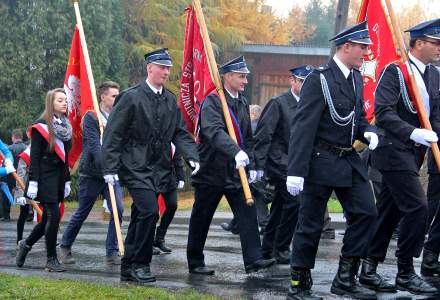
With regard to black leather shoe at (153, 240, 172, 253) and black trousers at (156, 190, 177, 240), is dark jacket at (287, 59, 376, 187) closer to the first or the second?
black trousers at (156, 190, 177, 240)

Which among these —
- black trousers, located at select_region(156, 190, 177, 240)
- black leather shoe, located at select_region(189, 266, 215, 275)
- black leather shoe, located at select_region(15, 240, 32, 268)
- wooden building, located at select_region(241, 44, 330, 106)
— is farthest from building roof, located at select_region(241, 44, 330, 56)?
black leather shoe, located at select_region(189, 266, 215, 275)

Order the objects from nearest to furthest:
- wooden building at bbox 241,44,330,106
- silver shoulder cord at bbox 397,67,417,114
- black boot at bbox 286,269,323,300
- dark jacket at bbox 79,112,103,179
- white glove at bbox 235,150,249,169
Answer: black boot at bbox 286,269,323,300, silver shoulder cord at bbox 397,67,417,114, white glove at bbox 235,150,249,169, dark jacket at bbox 79,112,103,179, wooden building at bbox 241,44,330,106

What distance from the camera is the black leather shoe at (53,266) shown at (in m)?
9.27

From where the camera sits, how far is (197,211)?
8766 millimetres

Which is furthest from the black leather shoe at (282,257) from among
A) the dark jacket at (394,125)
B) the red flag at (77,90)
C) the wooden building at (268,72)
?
the wooden building at (268,72)

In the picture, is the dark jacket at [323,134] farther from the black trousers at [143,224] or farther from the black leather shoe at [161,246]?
the black leather shoe at [161,246]

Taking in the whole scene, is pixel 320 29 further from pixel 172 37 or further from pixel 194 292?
pixel 194 292

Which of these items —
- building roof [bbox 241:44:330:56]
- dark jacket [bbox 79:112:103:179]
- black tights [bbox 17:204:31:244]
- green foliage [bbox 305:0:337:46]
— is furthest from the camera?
green foliage [bbox 305:0:337:46]

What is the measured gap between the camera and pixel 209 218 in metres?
8.78

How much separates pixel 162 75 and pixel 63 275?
7.54 feet

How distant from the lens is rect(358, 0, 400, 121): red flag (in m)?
8.70

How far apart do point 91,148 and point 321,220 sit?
3719 millimetres

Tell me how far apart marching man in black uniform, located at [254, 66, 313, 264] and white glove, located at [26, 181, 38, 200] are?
241 centimetres

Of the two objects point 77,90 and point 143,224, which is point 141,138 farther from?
point 77,90
